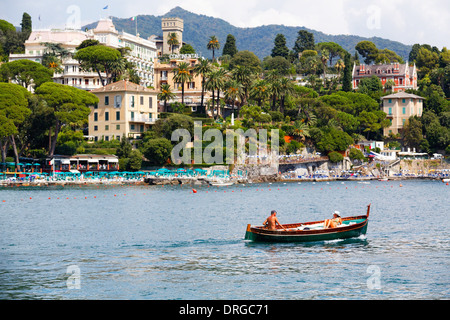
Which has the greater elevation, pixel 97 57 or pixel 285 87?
pixel 97 57

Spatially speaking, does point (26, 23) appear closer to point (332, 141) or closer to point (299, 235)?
point (332, 141)

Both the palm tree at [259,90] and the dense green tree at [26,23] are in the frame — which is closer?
the palm tree at [259,90]

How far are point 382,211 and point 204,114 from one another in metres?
69.2

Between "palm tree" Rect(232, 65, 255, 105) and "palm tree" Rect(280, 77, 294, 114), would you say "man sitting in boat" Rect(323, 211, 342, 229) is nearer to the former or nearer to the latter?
"palm tree" Rect(280, 77, 294, 114)

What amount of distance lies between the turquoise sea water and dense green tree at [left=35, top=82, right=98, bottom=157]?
37.7 metres

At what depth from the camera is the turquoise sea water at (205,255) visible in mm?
27594

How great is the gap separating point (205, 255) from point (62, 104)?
73.8 metres

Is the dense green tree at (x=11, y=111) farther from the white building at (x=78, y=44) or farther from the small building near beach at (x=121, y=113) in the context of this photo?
the white building at (x=78, y=44)

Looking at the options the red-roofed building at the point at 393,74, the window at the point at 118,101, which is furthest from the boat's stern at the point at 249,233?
the red-roofed building at the point at 393,74

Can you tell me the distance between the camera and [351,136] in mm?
133500

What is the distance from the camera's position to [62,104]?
103188 mm

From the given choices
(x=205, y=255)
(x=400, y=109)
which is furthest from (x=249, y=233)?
(x=400, y=109)

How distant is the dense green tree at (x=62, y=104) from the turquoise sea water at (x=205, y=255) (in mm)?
37701
